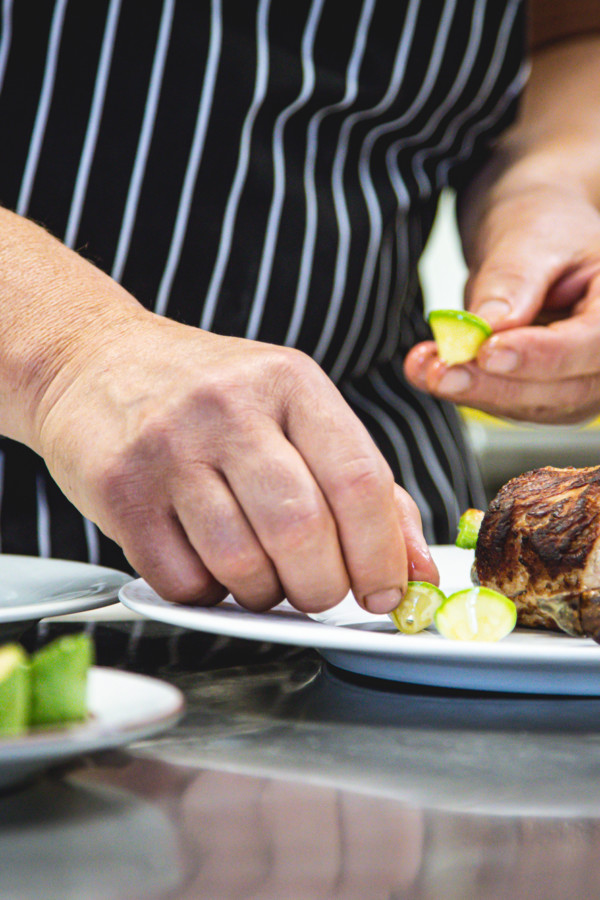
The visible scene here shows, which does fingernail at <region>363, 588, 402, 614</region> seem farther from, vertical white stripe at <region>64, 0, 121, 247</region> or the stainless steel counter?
vertical white stripe at <region>64, 0, 121, 247</region>

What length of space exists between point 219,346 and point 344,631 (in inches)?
8.8

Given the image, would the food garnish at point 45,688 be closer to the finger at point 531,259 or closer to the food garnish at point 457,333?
the food garnish at point 457,333

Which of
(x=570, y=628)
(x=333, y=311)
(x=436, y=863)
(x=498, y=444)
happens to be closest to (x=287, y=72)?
(x=333, y=311)

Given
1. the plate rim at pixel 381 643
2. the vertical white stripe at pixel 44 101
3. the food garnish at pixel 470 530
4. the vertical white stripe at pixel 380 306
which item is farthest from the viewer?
the vertical white stripe at pixel 380 306

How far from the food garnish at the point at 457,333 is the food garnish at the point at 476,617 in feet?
1.26

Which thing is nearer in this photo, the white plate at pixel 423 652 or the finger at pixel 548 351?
the white plate at pixel 423 652

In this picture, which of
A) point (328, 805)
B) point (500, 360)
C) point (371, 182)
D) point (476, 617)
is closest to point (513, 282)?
point (500, 360)

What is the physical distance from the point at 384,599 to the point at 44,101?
78 centimetres

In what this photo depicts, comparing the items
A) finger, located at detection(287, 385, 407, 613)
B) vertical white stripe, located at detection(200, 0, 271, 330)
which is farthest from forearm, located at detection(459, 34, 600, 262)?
finger, located at detection(287, 385, 407, 613)

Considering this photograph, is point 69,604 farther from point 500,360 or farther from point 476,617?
point 500,360

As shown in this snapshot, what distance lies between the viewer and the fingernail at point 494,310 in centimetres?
112

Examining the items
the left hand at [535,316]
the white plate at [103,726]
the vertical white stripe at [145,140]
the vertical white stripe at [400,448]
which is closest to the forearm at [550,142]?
the left hand at [535,316]

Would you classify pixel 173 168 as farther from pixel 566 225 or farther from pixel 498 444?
pixel 498 444

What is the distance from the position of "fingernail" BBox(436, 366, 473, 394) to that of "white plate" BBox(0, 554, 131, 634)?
1.34ft
